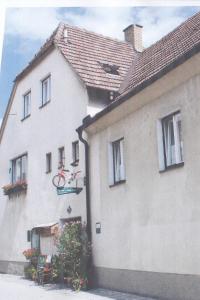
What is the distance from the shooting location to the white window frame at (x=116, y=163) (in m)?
10.7

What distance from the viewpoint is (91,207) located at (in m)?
11.6

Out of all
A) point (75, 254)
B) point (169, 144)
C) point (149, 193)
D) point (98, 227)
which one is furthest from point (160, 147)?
point (75, 254)

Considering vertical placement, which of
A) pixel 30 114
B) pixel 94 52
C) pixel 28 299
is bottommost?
pixel 28 299

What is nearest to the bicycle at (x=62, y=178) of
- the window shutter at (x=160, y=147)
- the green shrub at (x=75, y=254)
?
the green shrub at (x=75, y=254)

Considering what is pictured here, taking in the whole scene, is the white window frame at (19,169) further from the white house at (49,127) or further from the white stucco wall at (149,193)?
the white stucco wall at (149,193)

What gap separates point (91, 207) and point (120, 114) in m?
2.59

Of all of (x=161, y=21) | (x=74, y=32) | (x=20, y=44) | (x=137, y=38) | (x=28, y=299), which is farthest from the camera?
(x=137, y=38)

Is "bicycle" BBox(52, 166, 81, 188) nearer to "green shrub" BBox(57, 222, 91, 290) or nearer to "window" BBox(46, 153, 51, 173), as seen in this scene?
"green shrub" BBox(57, 222, 91, 290)

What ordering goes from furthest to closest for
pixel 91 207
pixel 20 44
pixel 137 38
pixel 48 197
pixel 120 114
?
pixel 137 38
pixel 48 197
pixel 91 207
pixel 120 114
pixel 20 44

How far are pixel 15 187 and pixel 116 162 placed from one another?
6.11 meters

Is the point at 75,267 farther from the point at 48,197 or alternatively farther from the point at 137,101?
the point at 137,101

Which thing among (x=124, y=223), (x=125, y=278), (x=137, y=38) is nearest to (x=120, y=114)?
(x=124, y=223)

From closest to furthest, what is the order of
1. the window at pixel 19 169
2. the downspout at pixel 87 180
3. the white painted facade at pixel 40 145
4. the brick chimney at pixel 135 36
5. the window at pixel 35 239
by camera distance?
the downspout at pixel 87 180 < the white painted facade at pixel 40 145 < the window at pixel 35 239 < the window at pixel 19 169 < the brick chimney at pixel 135 36

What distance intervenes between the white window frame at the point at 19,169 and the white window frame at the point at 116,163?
5542mm
